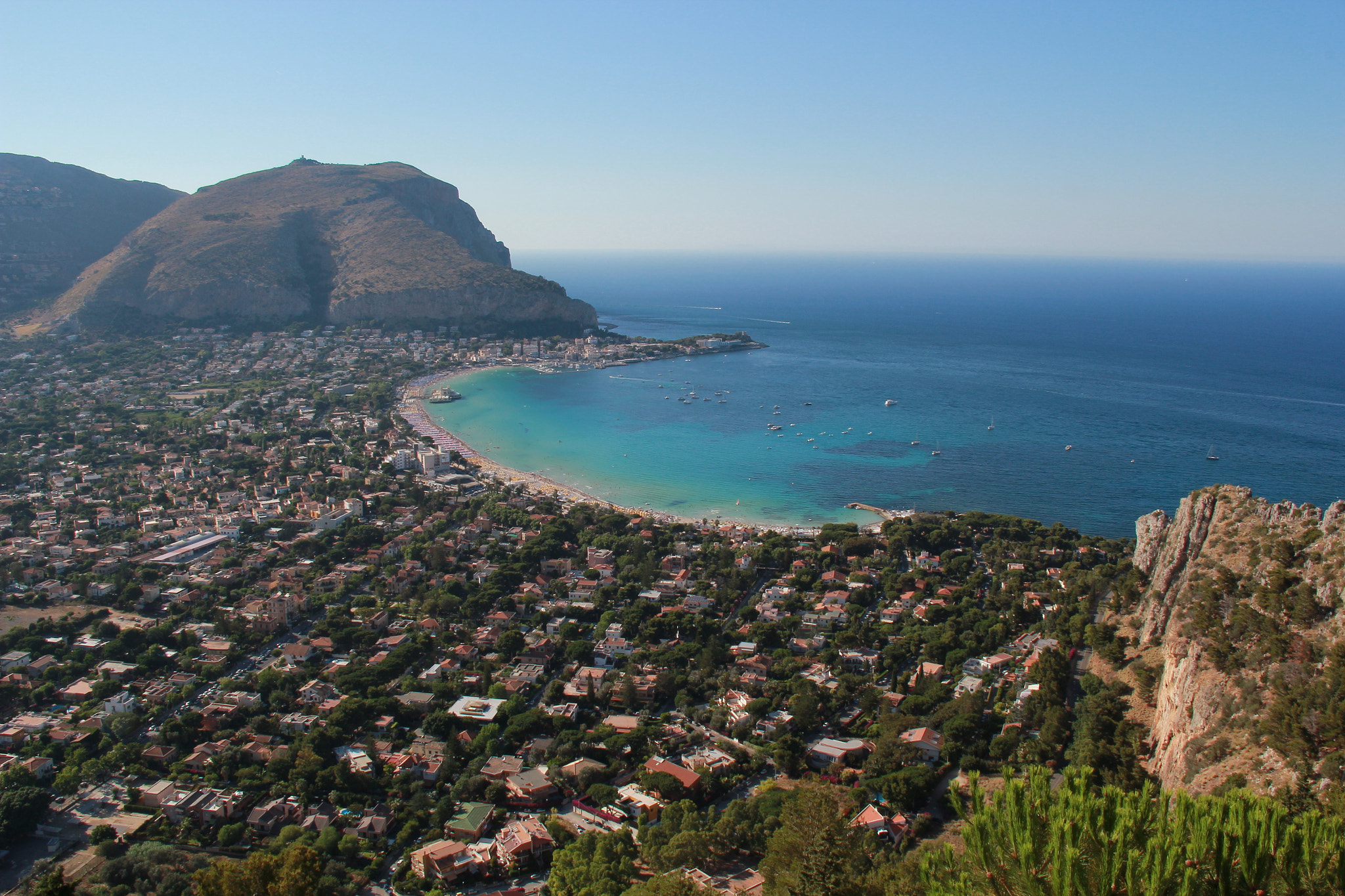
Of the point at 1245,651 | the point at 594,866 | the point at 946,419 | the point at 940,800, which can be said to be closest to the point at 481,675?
the point at 594,866

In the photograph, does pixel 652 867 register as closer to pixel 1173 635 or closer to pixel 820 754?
pixel 820 754

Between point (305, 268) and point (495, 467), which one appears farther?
→ point (305, 268)

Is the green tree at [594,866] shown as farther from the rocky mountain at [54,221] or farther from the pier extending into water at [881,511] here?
the rocky mountain at [54,221]

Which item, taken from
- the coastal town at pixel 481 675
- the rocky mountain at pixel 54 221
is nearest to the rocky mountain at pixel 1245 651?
the coastal town at pixel 481 675

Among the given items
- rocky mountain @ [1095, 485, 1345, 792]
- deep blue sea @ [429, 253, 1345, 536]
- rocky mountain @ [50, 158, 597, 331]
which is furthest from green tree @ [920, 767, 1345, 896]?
rocky mountain @ [50, 158, 597, 331]

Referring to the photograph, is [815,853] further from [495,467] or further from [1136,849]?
[495,467]

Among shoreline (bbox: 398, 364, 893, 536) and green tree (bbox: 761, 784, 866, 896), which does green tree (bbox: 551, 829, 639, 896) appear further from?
shoreline (bbox: 398, 364, 893, 536)
